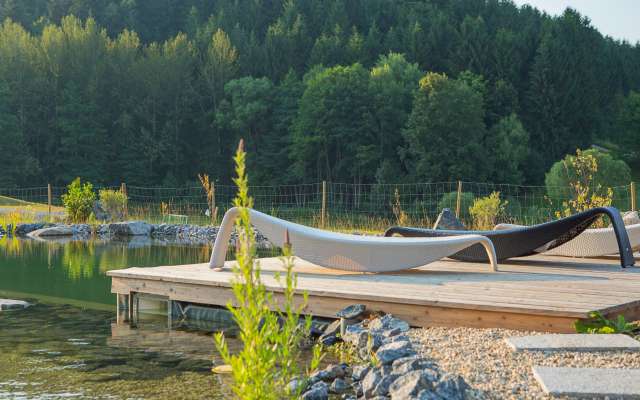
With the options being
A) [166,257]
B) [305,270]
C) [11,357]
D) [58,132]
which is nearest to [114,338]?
[11,357]

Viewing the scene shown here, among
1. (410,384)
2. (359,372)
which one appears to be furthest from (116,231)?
(410,384)

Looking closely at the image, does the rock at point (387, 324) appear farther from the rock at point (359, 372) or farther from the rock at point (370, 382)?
the rock at point (370, 382)

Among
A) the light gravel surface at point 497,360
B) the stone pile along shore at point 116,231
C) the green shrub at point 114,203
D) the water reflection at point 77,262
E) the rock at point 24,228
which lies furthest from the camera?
the green shrub at point 114,203

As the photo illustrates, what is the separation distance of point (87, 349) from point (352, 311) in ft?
5.82

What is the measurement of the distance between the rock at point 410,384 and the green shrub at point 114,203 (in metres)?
13.6

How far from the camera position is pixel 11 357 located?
4.73m

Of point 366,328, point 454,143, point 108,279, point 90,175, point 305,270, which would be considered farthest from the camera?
point 90,175

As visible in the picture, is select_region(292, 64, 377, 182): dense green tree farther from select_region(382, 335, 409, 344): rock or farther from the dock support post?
select_region(382, 335, 409, 344): rock

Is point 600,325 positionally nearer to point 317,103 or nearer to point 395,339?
point 395,339

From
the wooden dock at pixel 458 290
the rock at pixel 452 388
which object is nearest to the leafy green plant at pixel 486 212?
the wooden dock at pixel 458 290

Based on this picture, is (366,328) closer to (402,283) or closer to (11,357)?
(402,283)

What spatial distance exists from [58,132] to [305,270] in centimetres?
3192

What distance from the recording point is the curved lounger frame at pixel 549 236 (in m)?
6.08

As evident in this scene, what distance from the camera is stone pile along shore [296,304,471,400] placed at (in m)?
3.02
